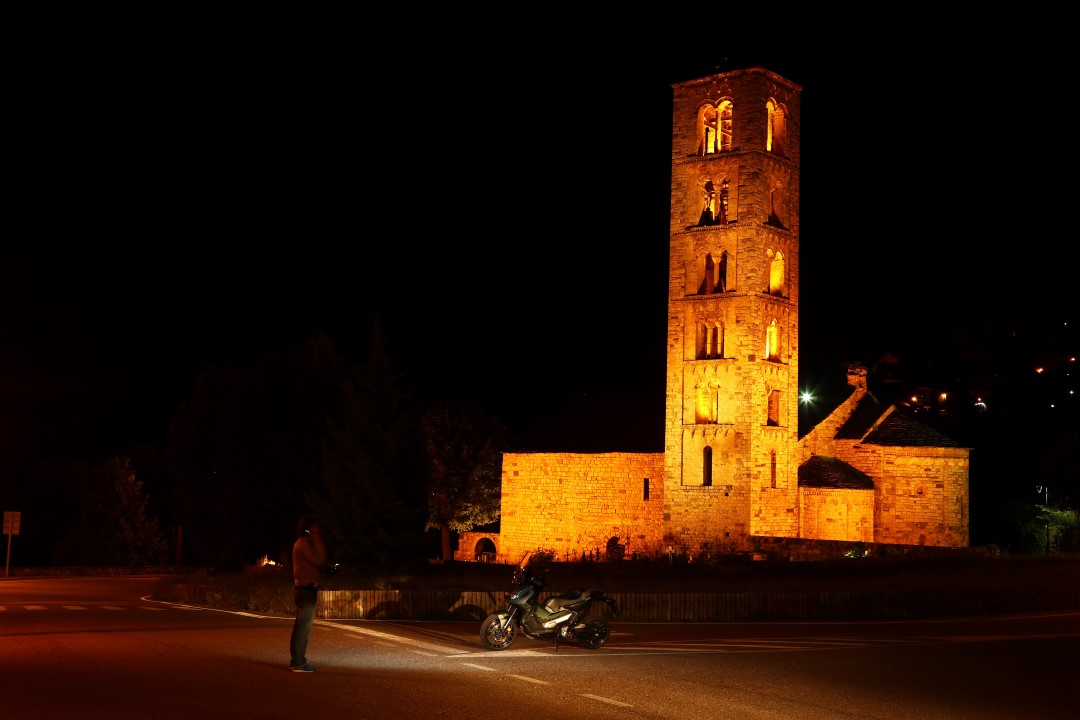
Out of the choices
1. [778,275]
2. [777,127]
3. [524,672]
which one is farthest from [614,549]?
[524,672]

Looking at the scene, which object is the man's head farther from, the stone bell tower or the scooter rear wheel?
the stone bell tower

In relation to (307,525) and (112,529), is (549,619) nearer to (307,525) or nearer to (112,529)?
(307,525)

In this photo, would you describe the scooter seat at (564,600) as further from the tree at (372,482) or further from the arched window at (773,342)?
the arched window at (773,342)

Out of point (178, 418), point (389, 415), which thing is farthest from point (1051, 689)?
point (178, 418)

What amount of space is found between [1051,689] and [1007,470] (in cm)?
5453

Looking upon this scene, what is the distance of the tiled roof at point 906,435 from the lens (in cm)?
5294

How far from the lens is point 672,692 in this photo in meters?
13.1

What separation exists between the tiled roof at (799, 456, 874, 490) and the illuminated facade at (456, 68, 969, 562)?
0.19 feet

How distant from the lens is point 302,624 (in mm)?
14289

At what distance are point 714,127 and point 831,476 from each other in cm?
1495

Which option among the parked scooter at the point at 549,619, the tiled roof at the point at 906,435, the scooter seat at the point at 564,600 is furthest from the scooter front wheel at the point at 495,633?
the tiled roof at the point at 906,435

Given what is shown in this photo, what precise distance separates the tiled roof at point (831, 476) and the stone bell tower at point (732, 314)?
0.71m

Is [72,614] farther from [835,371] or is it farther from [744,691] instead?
[835,371]

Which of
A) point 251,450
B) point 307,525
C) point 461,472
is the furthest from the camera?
point 461,472
